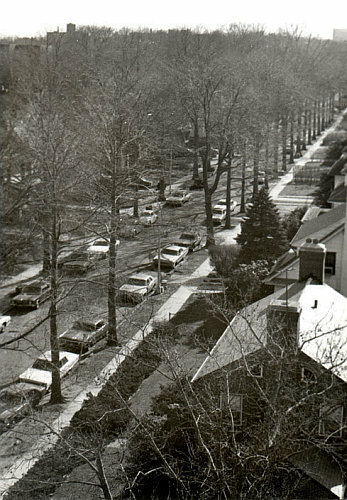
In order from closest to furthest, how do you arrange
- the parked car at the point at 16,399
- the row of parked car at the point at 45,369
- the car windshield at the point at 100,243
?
1. the parked car at the point at 16,399
2. the row of parked car at the point at 45,369
3. the car windshield at the point at 100,243

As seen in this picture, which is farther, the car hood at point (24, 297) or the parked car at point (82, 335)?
the car hood at point (24, 297)

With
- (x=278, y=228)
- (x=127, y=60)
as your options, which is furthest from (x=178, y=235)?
(x=127, y=60)

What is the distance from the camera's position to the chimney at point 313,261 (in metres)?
17.2

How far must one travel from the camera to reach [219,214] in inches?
1469

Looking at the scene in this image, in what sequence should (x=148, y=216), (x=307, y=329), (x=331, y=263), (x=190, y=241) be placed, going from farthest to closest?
(x=148, y=216) → (x=190, y=241) → (x=331, y=263) → (x=307, y=329)

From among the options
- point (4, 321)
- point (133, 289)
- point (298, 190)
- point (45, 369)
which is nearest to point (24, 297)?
point (4, 321)

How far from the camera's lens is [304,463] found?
1205 cm

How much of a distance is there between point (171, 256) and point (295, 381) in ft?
56.0

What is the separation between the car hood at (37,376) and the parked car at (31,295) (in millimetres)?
5076

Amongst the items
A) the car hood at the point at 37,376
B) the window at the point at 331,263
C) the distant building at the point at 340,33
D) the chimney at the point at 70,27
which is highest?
the chimney at the point at 70,27

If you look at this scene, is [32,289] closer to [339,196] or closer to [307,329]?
[307,329]

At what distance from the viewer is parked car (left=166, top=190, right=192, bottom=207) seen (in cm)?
3925

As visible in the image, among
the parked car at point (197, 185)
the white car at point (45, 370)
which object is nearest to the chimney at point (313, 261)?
the white car at point (45, 370)

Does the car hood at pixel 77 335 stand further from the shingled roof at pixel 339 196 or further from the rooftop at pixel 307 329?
the shingled roof at pixel 339 196
